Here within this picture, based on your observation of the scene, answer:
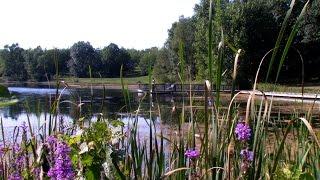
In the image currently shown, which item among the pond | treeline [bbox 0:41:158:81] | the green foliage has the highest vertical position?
treeline [bbox 0:41:158:81]

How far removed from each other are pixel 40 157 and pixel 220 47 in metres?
0.90

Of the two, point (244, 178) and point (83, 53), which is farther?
point (83, 53)

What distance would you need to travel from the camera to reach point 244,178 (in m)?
1.93

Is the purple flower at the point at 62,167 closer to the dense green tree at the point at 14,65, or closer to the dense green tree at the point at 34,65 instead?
the dense green tree at the point at 34,65

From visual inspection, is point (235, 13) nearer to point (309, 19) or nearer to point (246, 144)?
point (309, 19)

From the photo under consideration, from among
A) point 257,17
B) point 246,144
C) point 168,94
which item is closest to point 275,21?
point 257,17

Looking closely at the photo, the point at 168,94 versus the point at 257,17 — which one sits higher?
the point at 257,17

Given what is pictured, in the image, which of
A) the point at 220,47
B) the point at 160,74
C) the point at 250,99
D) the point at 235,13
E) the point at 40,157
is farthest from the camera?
the point at 160,74

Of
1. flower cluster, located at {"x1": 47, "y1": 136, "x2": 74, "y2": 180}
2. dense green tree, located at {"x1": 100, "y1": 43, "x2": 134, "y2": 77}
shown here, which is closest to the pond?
flower cluster, located at {"x1": 47, "y1": 136, "x2": 74, "y2": 180}

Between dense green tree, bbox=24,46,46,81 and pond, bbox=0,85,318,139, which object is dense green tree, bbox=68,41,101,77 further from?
pond, bbox=0,85,318,139

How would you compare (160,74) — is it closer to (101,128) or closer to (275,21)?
(275,21)

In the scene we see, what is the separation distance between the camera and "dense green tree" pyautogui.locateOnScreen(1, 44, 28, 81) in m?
111

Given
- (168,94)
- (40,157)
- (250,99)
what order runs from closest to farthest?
(250,99)
(40,157)
(168,94)

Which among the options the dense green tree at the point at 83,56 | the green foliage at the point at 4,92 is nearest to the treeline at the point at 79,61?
the dense green tree at the point at 83,56
